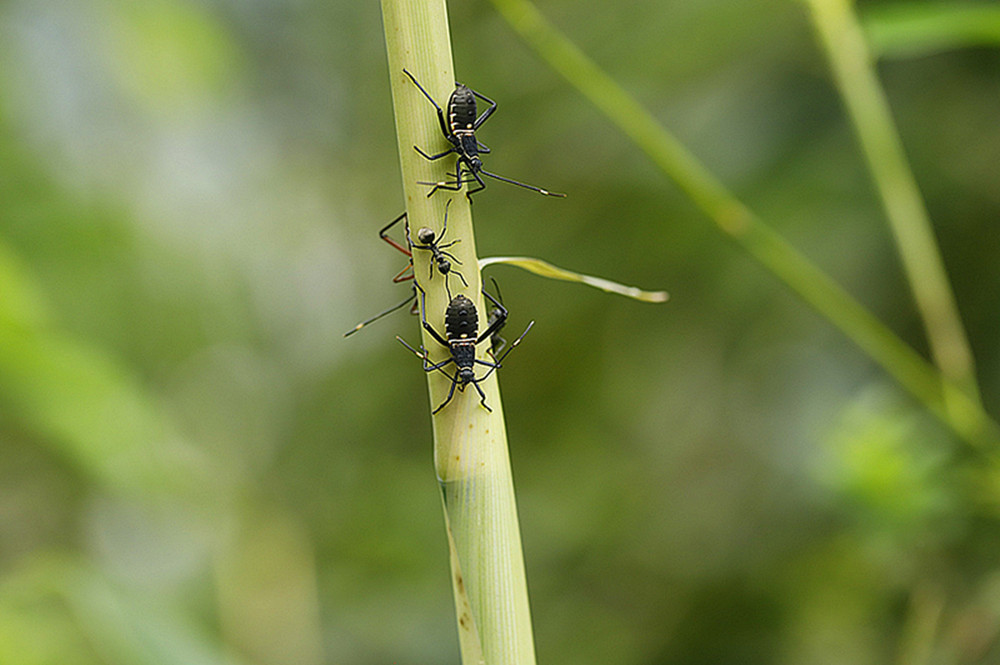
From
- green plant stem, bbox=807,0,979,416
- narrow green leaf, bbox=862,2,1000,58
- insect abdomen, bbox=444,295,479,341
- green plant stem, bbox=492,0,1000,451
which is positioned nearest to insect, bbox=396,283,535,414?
insect abdomen, bbox=444,295,479,341

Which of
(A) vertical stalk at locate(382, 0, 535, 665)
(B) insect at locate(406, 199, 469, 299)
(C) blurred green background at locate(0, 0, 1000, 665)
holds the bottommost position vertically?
(A) vertical stalk at locate(382, 0, 535, 665)

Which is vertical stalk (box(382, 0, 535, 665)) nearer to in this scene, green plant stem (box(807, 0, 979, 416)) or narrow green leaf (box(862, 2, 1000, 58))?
narrow green leaf (box(862, 2, 1000, 58))

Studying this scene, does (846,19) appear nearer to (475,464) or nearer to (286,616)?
(475,464)

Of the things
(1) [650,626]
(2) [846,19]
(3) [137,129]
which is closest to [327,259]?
(3) [137,129]

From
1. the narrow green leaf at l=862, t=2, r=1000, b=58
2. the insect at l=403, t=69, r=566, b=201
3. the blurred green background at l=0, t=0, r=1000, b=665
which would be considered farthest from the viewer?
the blurred green background at l=0, t=0, r=1000, b=665

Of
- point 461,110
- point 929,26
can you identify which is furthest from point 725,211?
point 461,110

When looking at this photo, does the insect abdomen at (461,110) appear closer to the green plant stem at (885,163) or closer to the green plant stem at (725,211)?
the green plant stem at (725,211)
